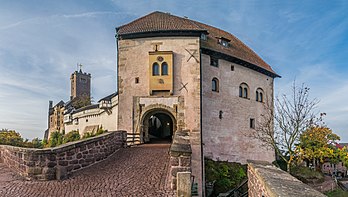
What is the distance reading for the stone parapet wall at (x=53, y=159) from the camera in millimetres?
7551

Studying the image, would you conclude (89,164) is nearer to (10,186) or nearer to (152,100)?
(10,186)

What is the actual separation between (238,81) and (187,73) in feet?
23.8

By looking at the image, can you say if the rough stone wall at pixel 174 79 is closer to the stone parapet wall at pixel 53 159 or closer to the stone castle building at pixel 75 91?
the stone parapet wall at pixel 53 159

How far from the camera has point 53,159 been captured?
7777 mm

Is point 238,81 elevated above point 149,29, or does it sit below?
below

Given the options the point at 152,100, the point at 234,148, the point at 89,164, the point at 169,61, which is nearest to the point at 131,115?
the point at 152,100

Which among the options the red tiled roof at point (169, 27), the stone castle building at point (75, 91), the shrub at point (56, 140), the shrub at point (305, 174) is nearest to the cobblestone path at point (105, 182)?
the red tiled roof at point (169, 27)

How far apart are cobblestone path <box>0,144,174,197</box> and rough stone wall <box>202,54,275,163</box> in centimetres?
1208

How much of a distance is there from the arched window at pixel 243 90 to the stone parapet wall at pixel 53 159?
16.5 metres

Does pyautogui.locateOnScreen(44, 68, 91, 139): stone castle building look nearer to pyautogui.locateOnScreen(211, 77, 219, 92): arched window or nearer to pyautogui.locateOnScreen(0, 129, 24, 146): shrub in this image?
pyautogui.locateOnScreen(0, 129, 24, 146): shrub

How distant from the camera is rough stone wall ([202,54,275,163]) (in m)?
21.5

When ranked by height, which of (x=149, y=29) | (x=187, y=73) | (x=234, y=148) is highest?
(x=149, y=29)

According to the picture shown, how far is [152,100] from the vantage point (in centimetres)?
1750

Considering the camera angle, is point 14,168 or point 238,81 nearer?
point 14,168
